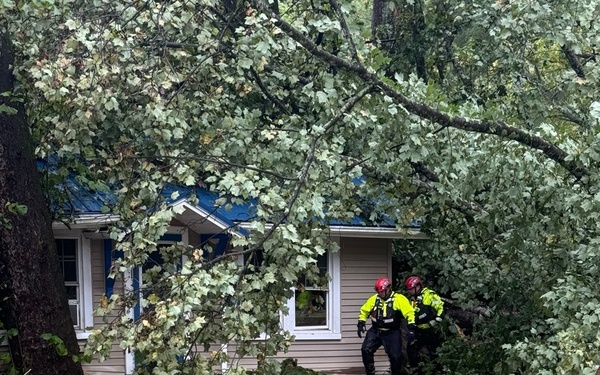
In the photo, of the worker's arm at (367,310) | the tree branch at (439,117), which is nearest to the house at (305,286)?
the worker's arm at (367,310)

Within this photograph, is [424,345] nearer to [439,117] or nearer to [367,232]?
[367,232]

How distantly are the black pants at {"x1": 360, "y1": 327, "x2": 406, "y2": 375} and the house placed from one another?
→ 3.92 feet

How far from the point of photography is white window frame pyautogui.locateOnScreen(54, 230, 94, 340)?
11859 mm

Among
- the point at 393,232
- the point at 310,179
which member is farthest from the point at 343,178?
the point at 393,232

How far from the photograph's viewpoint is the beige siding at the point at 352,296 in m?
14.3

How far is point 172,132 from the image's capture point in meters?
8.09

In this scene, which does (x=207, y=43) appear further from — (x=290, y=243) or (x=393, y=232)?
(x=393, y=232)

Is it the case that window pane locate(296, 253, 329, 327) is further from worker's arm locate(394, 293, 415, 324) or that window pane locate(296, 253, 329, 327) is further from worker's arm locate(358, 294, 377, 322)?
worker's arm locate(394, 293, 415, 324)

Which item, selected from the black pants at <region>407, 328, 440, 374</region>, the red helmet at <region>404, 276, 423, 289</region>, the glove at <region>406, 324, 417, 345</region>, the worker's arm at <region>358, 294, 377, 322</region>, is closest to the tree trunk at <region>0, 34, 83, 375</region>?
the worker's arm at <region>358, 294, 377, 322</region>

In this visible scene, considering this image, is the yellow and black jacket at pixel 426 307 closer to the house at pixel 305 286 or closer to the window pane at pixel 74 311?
the house at pixel 305 286

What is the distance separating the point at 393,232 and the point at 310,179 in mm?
7035

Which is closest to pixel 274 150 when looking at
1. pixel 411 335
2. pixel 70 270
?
pixel 70 270

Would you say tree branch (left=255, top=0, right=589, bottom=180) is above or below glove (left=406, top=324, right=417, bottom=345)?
above

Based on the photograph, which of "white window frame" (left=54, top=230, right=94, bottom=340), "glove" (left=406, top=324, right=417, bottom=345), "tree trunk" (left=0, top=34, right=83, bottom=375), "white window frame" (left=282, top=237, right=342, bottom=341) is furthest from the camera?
"white window frame" (left=282, top=237, right=342, bottom=341)
